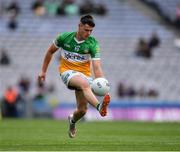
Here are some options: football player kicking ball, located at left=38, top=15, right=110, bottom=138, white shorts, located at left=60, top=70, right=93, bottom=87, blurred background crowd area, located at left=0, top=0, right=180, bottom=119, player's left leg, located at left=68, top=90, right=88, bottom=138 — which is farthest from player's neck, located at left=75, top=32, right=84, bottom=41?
blurred background crowd area, located at left=0, top=0, right=180, bottom=119

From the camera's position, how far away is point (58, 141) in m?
16.0

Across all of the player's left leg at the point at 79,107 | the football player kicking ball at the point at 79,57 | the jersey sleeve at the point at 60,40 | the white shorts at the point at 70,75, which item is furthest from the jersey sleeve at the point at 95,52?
the player's left leg at the point at 79,107

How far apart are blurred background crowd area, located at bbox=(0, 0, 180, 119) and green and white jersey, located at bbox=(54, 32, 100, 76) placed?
17791 millimetres

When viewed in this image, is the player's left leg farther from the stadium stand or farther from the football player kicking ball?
the stadium stand

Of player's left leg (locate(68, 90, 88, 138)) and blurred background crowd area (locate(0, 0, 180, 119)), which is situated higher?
player's left leg (locate(68, 90, 88, 138))

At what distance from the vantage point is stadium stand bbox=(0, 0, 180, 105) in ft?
119

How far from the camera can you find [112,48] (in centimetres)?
3834

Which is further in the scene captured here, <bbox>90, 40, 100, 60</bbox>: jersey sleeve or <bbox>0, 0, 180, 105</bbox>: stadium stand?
<bbox>0, 0, 180, 105</bbox>: stadium stand

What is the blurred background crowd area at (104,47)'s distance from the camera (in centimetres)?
3528

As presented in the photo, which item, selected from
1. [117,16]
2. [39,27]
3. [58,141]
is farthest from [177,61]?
[58,141]

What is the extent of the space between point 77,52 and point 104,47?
22.9 metres

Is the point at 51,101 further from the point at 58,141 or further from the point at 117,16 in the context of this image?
the point at 58,141

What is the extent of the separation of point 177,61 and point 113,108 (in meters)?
6.41

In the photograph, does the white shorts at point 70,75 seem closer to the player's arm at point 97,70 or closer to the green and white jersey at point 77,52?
the green and white jersey at point 77,52
